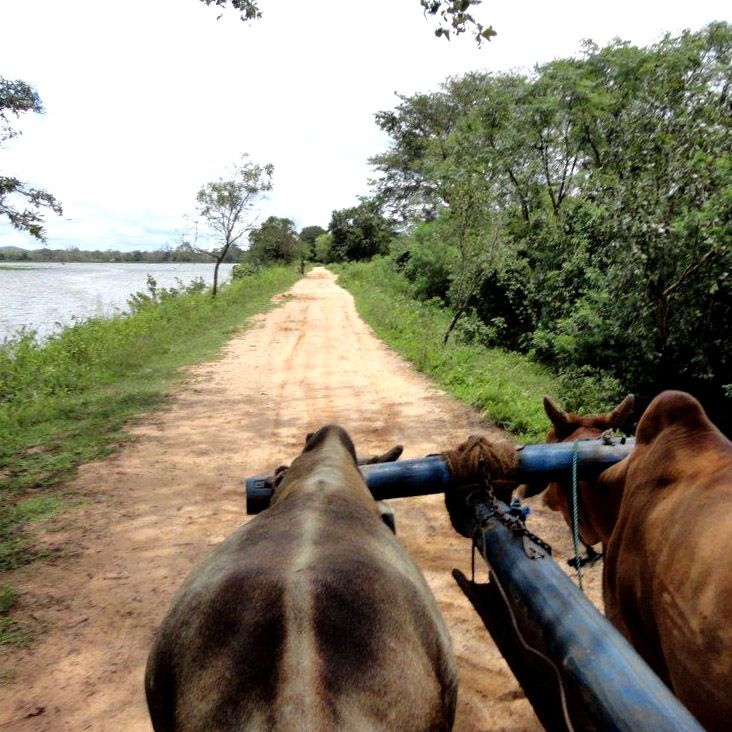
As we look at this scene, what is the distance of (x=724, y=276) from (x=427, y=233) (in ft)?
51.0

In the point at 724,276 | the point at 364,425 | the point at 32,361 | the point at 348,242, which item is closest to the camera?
the point at 364,425

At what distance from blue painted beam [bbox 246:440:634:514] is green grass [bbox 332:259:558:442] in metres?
4.08

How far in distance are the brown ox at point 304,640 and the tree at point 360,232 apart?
1531 inches

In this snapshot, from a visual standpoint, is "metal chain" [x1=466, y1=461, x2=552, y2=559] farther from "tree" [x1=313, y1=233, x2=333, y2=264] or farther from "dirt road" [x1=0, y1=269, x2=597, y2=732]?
"tree" [x1=313, y1=233, x2=333, y2=264]

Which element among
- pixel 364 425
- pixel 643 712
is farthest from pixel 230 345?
pixel 643 712

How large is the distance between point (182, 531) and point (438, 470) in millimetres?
3013

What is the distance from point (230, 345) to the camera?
13883 mm

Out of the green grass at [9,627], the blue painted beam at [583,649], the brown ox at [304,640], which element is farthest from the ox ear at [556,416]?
the green grass at [9,627]

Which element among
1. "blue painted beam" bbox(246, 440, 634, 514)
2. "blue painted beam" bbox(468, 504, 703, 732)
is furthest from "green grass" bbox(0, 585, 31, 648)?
"blue painted beam" bbox(468, 504, 703, 732)

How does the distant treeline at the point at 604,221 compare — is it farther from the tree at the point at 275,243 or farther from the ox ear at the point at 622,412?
the tree at the point at 275,243

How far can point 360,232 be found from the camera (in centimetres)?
4781

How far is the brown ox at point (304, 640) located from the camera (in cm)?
125

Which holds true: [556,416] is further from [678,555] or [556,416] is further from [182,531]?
[182,531]

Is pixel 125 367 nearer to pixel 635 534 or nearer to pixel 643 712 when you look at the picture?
pixel 635 534
